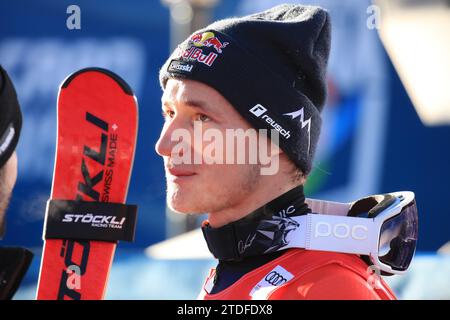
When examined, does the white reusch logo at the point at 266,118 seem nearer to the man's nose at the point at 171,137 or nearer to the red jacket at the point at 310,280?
the man's nose at the point at 171,137

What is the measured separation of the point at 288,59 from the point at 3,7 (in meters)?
2.70

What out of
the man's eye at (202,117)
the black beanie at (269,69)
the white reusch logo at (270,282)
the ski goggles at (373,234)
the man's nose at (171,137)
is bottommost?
the white reusch logo at (270,282)

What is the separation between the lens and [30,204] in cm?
464

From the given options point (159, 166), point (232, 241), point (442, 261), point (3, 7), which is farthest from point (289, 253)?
point (3, 7)

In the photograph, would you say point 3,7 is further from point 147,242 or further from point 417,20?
point 417,20

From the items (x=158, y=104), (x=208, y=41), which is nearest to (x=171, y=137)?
(x=208, y=41)

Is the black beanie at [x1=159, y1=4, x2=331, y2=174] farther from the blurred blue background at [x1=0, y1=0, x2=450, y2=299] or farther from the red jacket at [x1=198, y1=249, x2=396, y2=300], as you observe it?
the blurred blue background at [x1=0, y1=0, x2=450, y2=299]

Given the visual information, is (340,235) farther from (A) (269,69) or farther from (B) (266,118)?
(A) (269,69)

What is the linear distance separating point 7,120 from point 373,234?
1.11 m

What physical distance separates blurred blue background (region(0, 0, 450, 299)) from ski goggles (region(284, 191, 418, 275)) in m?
2.14

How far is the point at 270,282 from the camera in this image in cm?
220

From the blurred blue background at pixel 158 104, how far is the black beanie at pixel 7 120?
2.20 m

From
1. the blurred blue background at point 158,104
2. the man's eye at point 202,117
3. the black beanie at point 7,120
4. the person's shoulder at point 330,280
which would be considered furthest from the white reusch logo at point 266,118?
the blurred blue background at point 158,104

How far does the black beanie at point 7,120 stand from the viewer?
2229 millimetres
